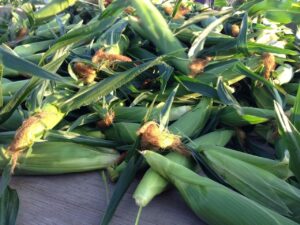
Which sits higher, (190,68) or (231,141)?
(190,68)

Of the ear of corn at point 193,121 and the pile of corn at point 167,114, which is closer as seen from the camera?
the pile of corn at point 167,114

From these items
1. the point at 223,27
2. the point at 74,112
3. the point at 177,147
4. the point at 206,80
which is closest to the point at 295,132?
the point at 177,147

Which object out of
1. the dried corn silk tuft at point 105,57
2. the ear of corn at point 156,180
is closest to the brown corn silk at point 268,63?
the ear of corn at point 156,180

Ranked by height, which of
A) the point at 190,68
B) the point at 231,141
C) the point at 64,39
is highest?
the point at 64,39

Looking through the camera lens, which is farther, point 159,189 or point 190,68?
point 190,68

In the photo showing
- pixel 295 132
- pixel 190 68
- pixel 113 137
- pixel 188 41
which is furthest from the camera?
pixel 188 41

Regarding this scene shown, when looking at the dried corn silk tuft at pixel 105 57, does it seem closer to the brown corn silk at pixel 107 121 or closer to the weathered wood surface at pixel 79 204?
the brown corn silk at pixel 107 121

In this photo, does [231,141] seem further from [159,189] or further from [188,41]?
[188,41]
